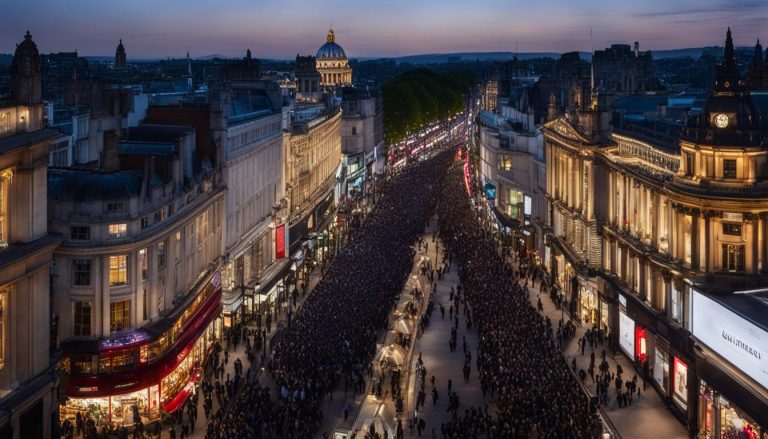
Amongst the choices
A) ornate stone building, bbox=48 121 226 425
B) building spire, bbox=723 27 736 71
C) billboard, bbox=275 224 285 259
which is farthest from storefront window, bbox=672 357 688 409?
billboard, bbox=275 224 285 259

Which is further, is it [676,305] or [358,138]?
[358,138]

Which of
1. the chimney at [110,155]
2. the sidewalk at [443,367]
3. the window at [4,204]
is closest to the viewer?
the window at [4,204]

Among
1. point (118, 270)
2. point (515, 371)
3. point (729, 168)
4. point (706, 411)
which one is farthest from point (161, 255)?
point (729, 168)

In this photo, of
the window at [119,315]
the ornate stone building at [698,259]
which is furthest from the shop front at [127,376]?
the ornate stone building at [698,259]

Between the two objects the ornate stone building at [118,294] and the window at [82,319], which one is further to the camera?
the window at [82,319]

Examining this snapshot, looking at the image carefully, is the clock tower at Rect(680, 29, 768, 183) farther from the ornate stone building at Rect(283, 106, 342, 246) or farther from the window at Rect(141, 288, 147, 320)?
the ornate stone building at Rect(283, 106, 342, 246)

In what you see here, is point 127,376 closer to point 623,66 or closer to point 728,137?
point 728,137

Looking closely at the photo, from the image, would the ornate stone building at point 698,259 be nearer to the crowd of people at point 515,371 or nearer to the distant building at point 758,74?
the crowd of people at point 515,371
